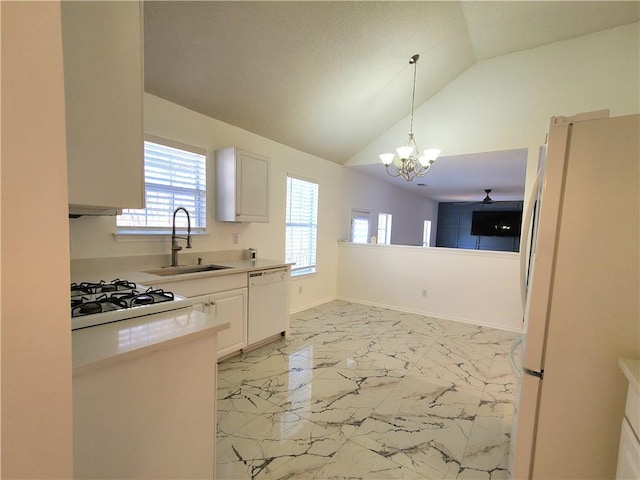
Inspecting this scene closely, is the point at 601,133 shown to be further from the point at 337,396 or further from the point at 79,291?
the point at 79,291

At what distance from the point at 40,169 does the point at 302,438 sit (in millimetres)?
1923

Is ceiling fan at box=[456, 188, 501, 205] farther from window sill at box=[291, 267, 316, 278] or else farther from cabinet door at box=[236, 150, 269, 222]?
cabinet door at box=[236, 150, 269, 222]

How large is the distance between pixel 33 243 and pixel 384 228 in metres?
6.82

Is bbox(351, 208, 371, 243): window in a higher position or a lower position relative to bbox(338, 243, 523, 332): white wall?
higher

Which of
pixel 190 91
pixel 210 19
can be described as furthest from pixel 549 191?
pixel 190 91

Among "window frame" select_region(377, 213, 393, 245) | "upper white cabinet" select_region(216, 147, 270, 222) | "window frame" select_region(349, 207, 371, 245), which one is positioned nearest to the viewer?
"upper white cabinet" select_region(216, 147, 270, 222)

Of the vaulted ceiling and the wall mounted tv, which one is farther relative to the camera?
the wall mounted tv

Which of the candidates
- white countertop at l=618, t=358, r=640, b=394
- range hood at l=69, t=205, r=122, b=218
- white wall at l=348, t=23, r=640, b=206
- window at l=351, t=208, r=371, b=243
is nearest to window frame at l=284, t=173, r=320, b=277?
window at l=351, t=208, r=371, b=243

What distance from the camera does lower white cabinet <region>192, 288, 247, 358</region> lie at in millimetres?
2520

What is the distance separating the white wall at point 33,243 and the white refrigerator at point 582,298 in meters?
1.53

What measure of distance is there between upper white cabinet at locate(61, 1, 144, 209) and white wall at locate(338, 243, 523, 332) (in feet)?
13.2

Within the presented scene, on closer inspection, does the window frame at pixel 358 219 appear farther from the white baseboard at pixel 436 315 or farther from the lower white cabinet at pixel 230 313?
the lower white cabinet at pixel 230 313

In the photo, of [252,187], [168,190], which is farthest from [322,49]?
[168,190]

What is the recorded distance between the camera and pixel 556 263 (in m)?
1.20
